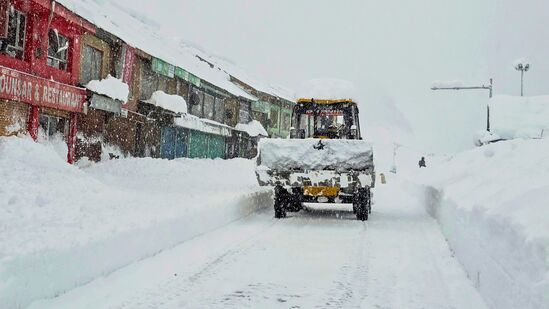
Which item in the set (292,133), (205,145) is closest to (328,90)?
(292,133)

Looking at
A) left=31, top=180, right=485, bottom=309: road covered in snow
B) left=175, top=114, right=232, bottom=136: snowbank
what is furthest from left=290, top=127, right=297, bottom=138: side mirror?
left=175, top=114, right=232, bottom=136: snowbank

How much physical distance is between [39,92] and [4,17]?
2342 millimetres

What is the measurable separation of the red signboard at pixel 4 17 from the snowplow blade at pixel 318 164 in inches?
341

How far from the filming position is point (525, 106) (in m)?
40.0

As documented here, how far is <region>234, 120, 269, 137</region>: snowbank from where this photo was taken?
118 ft

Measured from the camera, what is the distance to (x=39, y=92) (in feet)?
51.1

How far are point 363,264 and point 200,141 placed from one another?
25.2 meters

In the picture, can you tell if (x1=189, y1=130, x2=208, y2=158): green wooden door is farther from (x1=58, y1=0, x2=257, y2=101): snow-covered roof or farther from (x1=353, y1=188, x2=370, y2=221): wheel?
(x1=353, y1=188, x2=370, y2=221): wheel

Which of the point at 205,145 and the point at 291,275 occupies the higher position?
the point at 205,145

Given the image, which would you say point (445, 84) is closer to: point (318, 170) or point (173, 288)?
point (318, 170)

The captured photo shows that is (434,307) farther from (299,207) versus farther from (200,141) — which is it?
(200,141)

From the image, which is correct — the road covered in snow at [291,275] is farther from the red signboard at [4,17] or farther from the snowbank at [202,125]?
the snowbank at [202,125]

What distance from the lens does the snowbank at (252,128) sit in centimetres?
3600

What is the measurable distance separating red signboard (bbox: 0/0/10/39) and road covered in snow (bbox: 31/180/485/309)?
960 cm
